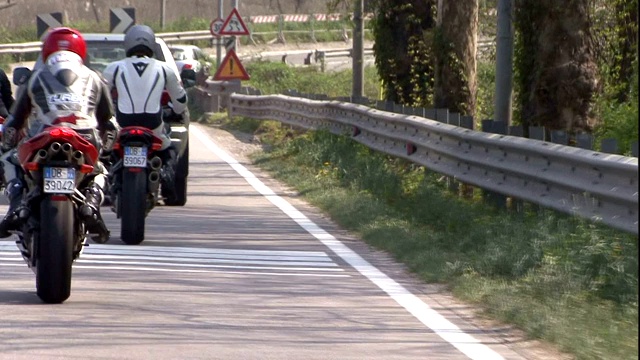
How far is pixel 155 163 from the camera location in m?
12.8

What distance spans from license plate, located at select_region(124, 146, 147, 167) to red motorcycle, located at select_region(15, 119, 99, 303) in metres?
3.17

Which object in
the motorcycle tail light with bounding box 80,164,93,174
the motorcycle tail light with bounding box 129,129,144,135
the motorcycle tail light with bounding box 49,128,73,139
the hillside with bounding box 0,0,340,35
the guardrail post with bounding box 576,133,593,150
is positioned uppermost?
the motorcycle tail light with bounding box 49,128,73,139

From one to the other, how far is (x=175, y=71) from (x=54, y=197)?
4.54m

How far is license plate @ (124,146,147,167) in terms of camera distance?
1241 cm

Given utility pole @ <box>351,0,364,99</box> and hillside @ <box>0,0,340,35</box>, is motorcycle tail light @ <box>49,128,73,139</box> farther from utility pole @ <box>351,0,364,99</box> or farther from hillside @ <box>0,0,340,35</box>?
hillside @ <box>0,0,340,35</box>

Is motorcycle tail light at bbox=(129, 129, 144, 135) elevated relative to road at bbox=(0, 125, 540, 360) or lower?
elevated

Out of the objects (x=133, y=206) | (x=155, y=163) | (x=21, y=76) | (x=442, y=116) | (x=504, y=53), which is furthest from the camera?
(x=442, y=116)

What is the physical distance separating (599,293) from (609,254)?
695mm

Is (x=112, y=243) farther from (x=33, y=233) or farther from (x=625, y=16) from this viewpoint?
(x=625, y=16)

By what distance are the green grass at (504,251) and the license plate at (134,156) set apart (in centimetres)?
217

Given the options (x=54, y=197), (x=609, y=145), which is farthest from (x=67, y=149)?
(x=609, y=145)

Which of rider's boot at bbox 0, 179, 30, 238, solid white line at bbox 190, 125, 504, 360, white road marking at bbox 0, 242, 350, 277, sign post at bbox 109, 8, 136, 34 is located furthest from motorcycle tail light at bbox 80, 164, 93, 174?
sign post at bbox 109, 8, 136, 34

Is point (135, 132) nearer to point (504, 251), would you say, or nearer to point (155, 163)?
point (155, 163)

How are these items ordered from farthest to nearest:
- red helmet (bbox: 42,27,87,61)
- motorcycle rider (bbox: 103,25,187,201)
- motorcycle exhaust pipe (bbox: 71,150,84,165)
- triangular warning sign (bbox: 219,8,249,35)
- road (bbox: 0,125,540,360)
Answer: triangular warning sign (bbox: 219,8,249,35), motorcycle rider (bbox: 103,25,187,201), red helmet (bbox: 42,27,87,61), motorcycle exhaust pipe (bbox: 71,150,84,165), road (bbox: 0,125,540,360)
